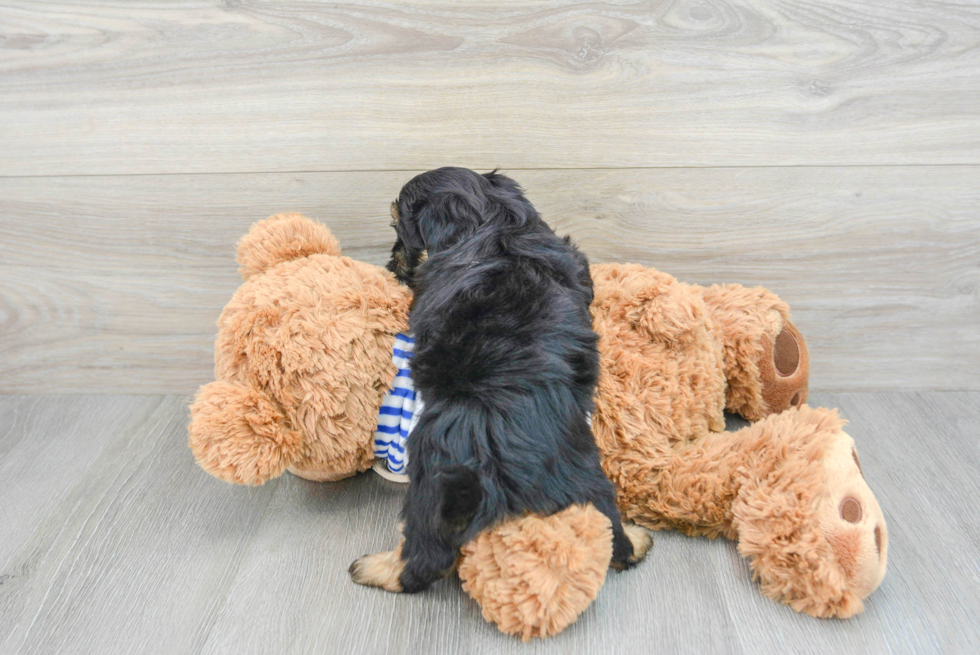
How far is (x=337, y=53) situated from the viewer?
102cm

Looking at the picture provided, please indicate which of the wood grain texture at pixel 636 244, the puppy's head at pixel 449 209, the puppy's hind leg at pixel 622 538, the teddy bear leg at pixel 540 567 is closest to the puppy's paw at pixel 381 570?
the teddy bear leg at pixel 540 567

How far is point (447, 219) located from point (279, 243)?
0.88 ft

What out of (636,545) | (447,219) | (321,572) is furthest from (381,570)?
(447,219)

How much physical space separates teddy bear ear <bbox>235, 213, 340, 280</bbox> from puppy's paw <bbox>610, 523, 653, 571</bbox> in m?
0.58

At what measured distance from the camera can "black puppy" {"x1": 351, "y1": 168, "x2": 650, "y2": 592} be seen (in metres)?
0.72

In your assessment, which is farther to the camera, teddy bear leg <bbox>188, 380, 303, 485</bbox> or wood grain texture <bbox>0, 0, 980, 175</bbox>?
wood grain texture <bbox>0, 0, 980, 175</bbox>

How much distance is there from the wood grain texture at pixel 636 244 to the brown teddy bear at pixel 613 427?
0.14 meters

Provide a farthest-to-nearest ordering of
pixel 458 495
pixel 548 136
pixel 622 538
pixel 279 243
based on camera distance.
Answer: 1. pixel 548 136
2. pixel 279 243
3. pixel 622 538
4. pixel 458 495

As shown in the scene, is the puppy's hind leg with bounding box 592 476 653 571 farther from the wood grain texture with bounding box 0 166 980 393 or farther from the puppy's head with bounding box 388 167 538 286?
the wood grain texture with bounding box 0 166 980 393

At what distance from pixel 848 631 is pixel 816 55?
2.66 ft

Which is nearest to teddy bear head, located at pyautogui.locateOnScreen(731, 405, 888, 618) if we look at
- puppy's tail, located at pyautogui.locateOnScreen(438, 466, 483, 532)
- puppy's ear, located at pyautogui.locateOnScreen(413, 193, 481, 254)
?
puppy's tail, located at pyautogui.locateOnScreen(438, 466, 483, 532)

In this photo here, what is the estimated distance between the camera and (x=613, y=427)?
0.89m

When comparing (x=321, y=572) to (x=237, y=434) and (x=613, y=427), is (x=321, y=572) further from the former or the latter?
(x=613, y=427)

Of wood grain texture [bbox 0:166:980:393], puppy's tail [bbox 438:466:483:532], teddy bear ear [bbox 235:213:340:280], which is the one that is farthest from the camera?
wood grain texture [bbox 0:166:980:393]
